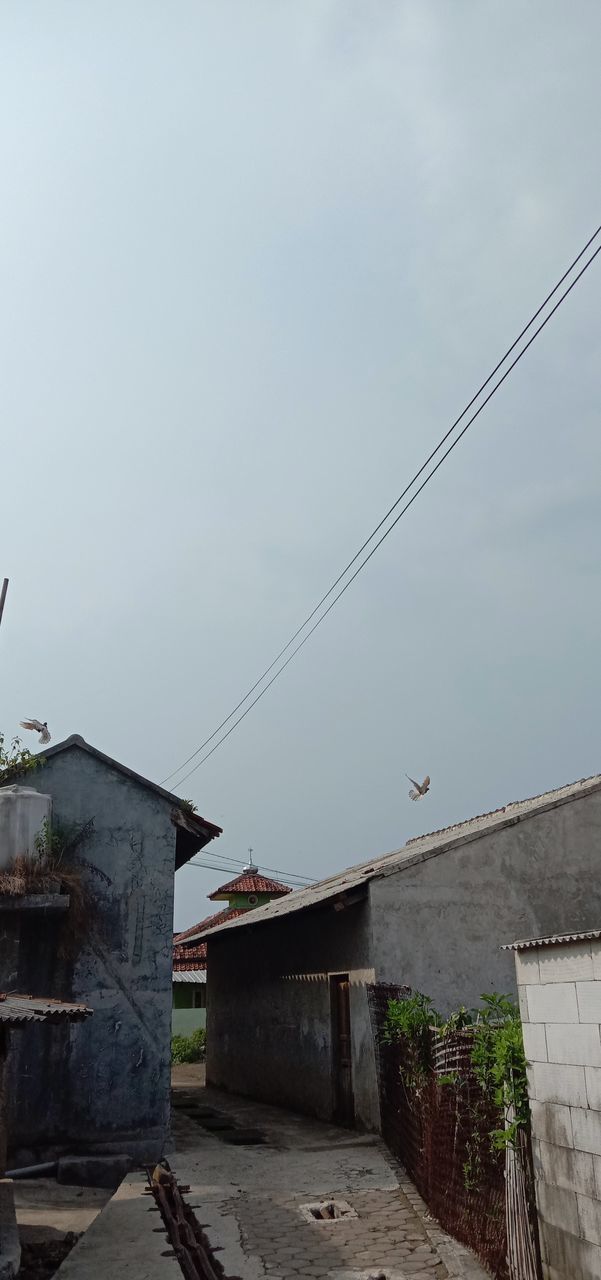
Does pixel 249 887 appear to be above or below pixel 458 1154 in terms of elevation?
above

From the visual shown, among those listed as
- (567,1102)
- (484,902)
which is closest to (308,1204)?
(567,1102)

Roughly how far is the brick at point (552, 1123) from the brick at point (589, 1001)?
0.59 metres

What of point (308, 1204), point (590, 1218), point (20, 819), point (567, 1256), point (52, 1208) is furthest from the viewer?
point (20, 819)

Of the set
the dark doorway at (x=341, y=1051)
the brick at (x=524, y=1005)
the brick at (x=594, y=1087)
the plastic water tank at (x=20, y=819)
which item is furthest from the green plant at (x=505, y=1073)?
the dark doorway at (x=341, y=1051)

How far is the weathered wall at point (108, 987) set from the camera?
37.7 ft

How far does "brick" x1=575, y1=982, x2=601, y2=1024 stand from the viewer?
5454 millimetres

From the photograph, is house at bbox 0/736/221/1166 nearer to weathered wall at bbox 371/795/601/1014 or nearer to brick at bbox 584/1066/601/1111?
weathered wall at bbox 371/795/601/1014

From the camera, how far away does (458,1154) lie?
729 cm

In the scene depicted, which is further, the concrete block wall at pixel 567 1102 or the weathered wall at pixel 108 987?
the weathered wall at pixel 108 987

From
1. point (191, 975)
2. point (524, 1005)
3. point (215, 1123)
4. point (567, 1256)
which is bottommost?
point (215, 1123)

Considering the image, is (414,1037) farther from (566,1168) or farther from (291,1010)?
(291,1010)

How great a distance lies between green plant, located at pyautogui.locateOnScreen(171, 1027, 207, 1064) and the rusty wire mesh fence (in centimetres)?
2087

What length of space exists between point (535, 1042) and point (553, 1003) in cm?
38

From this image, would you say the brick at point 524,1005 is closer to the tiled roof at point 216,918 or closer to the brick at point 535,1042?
the brick at point 535,1042
